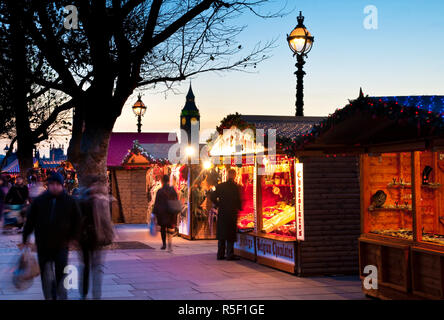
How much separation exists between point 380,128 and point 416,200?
1.14 m

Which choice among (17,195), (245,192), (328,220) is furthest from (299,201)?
(17,195)

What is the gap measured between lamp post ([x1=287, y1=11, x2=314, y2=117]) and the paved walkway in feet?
13.3

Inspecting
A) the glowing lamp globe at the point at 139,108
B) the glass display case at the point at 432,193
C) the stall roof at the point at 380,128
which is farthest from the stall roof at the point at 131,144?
the glass display case at the point at 432,193

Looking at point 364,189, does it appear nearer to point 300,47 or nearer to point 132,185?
point 300,47

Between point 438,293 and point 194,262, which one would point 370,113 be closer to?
point 438,293

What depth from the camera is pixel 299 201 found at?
11.8 m

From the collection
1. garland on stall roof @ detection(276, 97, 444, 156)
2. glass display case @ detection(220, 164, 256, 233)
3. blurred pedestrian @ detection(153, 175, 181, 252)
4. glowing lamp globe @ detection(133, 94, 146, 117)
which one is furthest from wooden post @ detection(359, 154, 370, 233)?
glowing lamp globe @ detection(133, 94, 146, 117)

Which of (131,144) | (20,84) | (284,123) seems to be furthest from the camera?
(131,144)

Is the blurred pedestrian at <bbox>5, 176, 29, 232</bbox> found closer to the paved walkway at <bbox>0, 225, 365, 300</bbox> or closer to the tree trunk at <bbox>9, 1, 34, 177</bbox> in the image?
the tree trunk at <bbox>9, 1, 34, 177</bbox>

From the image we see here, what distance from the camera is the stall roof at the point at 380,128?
300 inches

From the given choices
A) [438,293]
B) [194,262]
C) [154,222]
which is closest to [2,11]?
[154,222]
